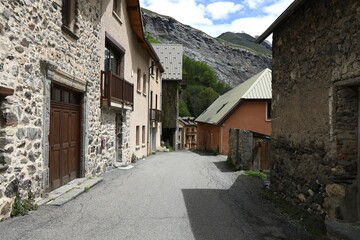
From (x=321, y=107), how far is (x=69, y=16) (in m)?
6.51

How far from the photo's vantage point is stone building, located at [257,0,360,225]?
5500 mm

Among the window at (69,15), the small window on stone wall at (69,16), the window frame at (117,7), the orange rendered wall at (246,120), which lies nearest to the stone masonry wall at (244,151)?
the window frame at (117,7)

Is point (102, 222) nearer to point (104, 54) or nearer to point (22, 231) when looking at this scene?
point (22, 231)

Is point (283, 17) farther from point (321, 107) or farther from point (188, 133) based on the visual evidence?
point (188, 133)

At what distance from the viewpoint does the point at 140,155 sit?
19547mm

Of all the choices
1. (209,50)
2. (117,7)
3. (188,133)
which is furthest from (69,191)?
(209,50)

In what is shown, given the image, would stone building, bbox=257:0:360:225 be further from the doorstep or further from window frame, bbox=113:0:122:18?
window frame, bbox=113:0:122:18

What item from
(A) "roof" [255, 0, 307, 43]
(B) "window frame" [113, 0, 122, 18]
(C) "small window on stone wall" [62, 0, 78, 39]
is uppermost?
(B) "window frame" [113, 0, 122, 18]

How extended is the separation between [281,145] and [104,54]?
23.4 feet

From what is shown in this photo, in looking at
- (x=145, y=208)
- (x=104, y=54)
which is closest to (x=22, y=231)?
(x=145, y=208)

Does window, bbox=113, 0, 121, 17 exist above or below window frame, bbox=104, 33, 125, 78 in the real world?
above

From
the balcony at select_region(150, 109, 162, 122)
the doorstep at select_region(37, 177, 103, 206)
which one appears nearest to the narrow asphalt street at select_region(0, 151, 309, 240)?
the doorstep at select_region(37, 177, 103, 206)

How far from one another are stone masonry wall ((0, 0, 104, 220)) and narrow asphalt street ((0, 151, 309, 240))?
2.64 ft

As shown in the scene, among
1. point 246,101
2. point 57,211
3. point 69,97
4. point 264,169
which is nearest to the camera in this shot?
point 57,211
